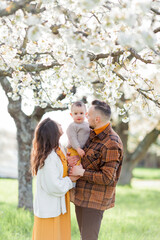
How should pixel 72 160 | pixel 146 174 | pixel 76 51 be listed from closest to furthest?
pixel 76 51
pixel 72 160
pixel 146 174

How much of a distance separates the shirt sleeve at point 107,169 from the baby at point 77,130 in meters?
0.36

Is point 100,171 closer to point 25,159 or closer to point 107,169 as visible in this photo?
point 107,169

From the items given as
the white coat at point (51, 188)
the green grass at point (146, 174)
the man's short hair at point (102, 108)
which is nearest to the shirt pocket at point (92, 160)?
the white coat at point (51, 188)

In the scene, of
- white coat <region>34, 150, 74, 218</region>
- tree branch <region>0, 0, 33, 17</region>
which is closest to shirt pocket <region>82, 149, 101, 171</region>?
white coat <region>34, 150, 74, 218</region>

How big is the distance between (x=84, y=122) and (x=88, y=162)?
19.3 inches

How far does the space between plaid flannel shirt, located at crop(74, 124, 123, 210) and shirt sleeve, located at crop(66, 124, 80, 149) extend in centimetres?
11

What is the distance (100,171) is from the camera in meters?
2.97

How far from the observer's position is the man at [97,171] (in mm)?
2912

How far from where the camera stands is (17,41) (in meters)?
4.66

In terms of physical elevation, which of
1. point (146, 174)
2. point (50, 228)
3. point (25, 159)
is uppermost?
point (25, 159)

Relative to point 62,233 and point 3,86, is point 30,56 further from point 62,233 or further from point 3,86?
point 62,233

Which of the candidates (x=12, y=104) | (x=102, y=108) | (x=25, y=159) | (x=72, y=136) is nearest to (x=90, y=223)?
(x=72, y=136)

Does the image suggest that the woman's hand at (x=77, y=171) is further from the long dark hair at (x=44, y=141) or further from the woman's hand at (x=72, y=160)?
the long dark hair at (x=44, y=141)

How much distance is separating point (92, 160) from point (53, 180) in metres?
0.43
